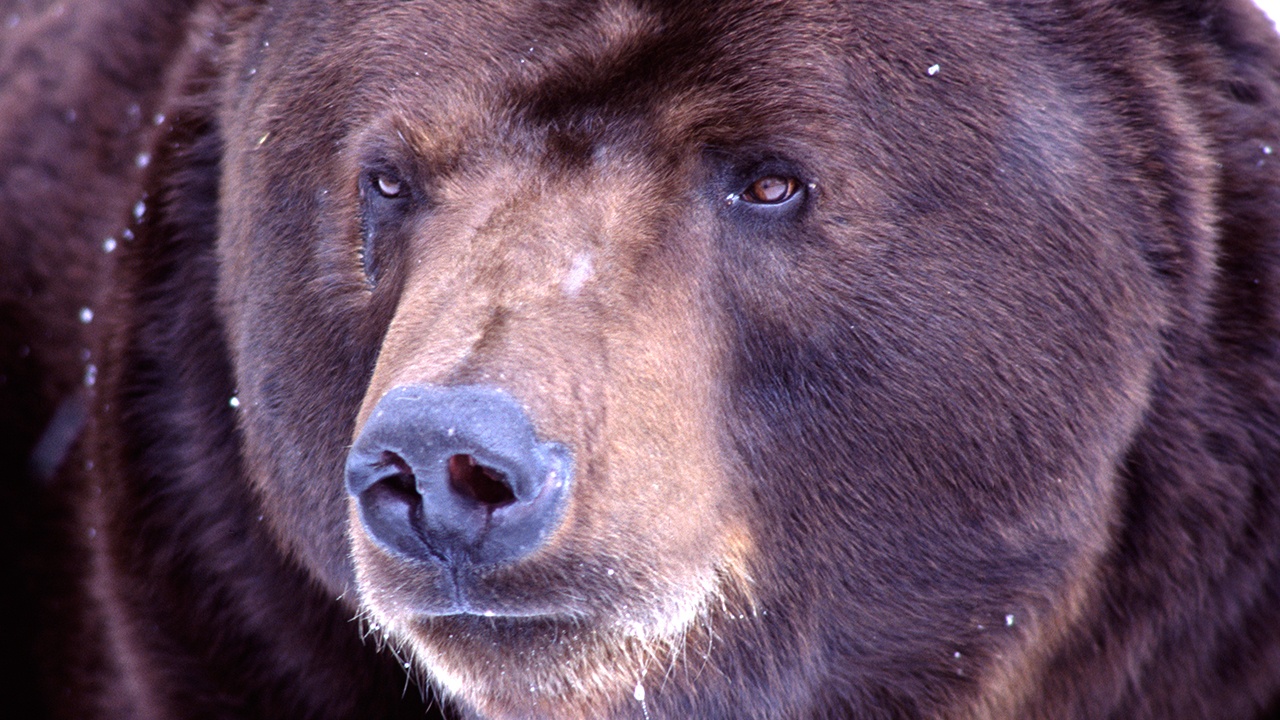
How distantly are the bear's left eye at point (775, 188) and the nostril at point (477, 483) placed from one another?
64 centimetres

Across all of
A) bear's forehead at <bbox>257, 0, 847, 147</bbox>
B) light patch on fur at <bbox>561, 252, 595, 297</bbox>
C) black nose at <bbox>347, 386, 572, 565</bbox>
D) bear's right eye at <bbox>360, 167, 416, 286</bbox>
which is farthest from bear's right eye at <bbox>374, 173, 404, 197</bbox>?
black nose at <bbox>347, 386, 572, 565</bbox>

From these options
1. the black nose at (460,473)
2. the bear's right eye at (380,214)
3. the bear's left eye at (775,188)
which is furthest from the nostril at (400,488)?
the bear's left eye at (775,188)

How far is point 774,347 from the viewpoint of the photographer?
2318 mm

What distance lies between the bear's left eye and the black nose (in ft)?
1.84

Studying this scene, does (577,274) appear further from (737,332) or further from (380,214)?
(380,214)

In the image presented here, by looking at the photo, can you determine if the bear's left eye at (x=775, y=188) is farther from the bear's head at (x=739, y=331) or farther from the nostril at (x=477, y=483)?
the nostril at (x=477, y=483)

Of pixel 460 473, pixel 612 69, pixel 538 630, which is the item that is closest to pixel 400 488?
pixel 460 473

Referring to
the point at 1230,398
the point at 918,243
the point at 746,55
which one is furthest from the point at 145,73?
the point at 1230,398

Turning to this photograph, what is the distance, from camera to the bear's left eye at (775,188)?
229 cm

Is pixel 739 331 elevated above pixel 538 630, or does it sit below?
above

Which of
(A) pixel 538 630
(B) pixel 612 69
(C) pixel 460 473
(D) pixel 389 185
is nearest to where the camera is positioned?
(C) pixel 460 473

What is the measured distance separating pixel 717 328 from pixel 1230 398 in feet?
3.14

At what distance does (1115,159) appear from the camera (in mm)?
2408

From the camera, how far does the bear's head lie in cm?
213
